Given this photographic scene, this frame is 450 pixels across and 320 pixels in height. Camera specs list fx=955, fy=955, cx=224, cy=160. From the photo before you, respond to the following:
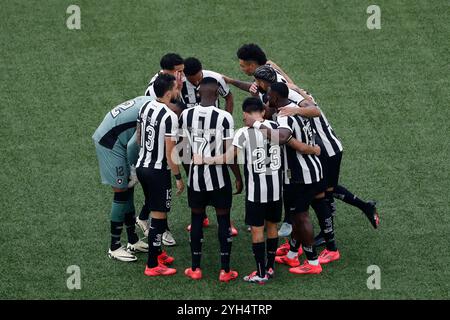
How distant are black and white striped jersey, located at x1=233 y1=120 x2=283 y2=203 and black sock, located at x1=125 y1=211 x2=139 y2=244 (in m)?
1.42

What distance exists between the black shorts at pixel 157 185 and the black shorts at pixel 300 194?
1.16 meters

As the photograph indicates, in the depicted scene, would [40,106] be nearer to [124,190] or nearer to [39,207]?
[39,207]

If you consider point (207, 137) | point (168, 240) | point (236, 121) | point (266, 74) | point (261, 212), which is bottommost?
point (168, 240)

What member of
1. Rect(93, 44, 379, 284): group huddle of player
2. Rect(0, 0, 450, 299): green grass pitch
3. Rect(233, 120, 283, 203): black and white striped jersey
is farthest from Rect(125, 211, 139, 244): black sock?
Rect(233, 120, 283, 203): black and white striped jersey

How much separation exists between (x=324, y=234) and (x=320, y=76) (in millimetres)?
4061

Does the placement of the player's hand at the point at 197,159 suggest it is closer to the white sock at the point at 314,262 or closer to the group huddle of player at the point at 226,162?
the group huddle of player at the point at 226,162

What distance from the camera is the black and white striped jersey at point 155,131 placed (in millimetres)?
8883

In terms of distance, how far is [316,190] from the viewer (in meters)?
9.24

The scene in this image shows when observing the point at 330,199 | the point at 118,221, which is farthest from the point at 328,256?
the point at 118,221

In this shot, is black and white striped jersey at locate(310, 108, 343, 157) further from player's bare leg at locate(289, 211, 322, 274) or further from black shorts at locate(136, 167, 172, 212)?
black shorts at locate(136, 167, 172, 212)

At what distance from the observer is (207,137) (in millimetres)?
8883

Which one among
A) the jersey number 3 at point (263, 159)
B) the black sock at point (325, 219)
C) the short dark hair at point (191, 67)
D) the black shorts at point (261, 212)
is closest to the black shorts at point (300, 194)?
the black sock at point (325, 219)

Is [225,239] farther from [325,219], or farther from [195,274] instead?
[325,219]

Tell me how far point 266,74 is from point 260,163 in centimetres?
91
